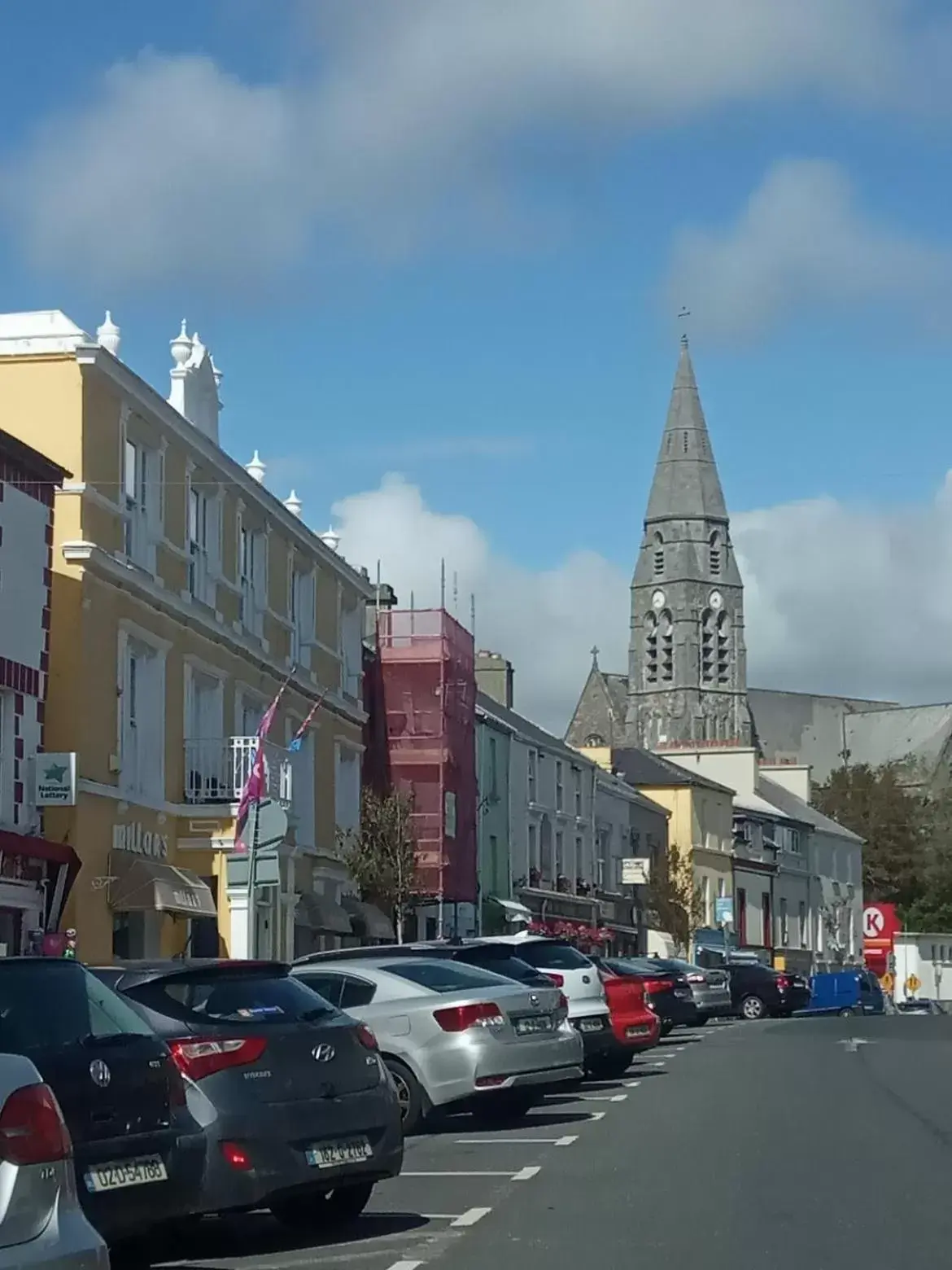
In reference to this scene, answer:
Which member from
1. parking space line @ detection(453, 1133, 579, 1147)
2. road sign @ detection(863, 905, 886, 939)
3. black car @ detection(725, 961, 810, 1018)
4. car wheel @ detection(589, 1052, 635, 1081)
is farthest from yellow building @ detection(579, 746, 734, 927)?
parking space line @ detection(453, 1133, 579, 1147)

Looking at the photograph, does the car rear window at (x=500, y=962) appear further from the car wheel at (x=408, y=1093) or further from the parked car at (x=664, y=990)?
the parked car at (x=664, y=990)

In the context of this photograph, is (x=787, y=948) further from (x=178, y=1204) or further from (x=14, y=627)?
(x=178, y=1204)

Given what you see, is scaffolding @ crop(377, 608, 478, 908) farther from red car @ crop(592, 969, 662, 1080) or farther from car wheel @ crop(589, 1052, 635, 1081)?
red car @ crop(592, 969, 662, 1080)

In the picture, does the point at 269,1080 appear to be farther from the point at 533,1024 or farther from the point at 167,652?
the point at 167,652

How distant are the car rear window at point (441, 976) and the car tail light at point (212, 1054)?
6017mm

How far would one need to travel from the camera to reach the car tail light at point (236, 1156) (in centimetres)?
1116

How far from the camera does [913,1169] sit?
47.3 ft

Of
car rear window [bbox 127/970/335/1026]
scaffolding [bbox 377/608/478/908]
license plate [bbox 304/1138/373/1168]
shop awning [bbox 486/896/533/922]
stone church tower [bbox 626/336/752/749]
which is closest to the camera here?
license plate [bbox 304/1138/373/1168]

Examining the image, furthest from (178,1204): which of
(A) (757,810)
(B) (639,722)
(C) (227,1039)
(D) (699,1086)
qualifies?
(B) (639,722)

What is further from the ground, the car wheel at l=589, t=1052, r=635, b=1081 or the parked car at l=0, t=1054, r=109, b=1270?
the parked car at l=0, t=1054, r=109, b=1270

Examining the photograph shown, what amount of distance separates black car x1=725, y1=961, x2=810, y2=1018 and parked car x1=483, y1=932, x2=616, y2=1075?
96.1 feet

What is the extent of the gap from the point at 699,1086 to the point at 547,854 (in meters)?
47.0

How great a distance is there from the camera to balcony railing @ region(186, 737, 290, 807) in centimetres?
3378

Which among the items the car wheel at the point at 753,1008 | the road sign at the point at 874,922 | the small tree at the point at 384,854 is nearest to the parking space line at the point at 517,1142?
the small tree at the point at 384,854
